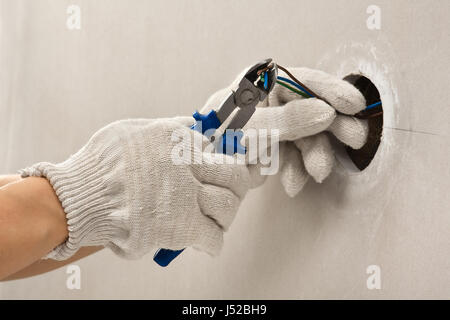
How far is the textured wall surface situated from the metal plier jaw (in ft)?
0.55

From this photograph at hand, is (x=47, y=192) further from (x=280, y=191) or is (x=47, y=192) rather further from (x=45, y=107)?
(x=45, y=107)

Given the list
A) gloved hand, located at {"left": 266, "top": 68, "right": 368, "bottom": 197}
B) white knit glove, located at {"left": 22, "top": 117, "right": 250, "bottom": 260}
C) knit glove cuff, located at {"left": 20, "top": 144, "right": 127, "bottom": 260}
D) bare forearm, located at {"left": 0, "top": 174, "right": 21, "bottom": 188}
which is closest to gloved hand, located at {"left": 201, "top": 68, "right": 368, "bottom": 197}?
gloved hand, located at {"left": 266, "top": 68, "right": 368, "bottom": 197}

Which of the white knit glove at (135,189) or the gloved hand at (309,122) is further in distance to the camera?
the gloved hand at (309,122)

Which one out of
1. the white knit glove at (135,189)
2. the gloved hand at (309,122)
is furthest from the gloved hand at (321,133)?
the white knit glove at (135,189)

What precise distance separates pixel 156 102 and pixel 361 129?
63 centimetres

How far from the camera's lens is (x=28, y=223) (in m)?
0.59

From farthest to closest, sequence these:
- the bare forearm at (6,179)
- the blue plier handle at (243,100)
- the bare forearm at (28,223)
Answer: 1. the bare forearm at (6,179)
2. the blue plier handle at (243,100)
3. the bare forearm at (28,223)

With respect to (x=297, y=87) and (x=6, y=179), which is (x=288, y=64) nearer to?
(x=297, y=87)

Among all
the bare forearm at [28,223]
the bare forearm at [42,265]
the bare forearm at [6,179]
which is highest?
the bare forearm at [6,179]

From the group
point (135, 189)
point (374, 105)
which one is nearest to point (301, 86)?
point (374, 105)

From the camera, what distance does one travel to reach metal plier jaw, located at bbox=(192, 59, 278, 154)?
2.31 feet

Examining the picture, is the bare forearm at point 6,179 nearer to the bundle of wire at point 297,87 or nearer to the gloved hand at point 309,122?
the gloved hand at point 309,122

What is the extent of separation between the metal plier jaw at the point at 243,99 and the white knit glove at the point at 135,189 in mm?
22

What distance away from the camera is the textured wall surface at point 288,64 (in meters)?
0.66
